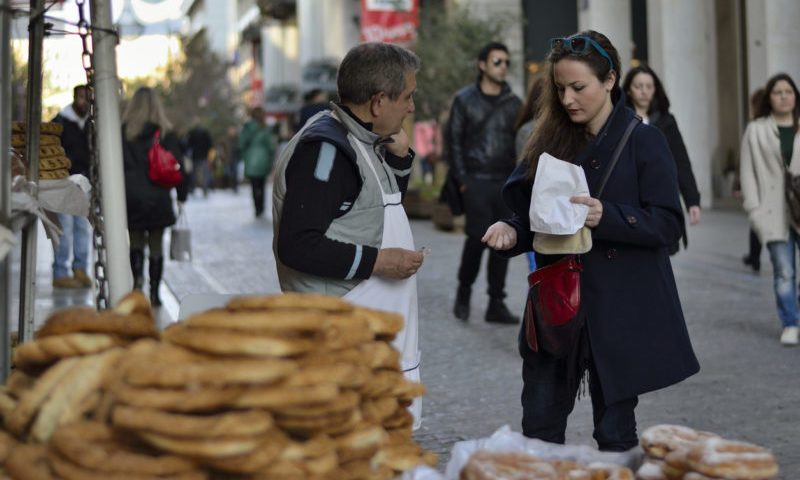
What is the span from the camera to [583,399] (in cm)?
748

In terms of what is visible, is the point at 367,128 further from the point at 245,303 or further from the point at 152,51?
the point at 152,51

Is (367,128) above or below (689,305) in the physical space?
above

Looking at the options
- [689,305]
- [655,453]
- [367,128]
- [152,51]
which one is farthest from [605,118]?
[152,51]

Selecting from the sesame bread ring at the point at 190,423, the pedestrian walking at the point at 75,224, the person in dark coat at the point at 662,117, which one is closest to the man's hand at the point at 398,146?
the sesame bread ring at the point at 190,423

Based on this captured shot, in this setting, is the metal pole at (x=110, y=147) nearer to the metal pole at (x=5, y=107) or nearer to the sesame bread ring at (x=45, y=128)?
the sesame bread ring at (x=45, y=128)

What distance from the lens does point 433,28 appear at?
24.4 metres

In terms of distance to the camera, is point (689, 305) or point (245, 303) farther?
point (689, 305)

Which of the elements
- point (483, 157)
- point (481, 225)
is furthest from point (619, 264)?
point (483, 157)

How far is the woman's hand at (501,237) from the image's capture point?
13.8 ft

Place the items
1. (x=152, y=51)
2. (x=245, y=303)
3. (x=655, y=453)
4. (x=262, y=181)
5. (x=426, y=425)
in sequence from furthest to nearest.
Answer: (x=152, y=51) → (x=262, y=181) → (x=426, y=425) → (x=655, y=453) → (x=245, y=303)

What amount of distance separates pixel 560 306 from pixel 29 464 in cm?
210

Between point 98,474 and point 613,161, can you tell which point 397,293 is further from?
point 98,474

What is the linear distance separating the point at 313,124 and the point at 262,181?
65.6 feet

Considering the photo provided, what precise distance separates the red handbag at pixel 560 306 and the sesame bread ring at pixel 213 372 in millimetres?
1857
